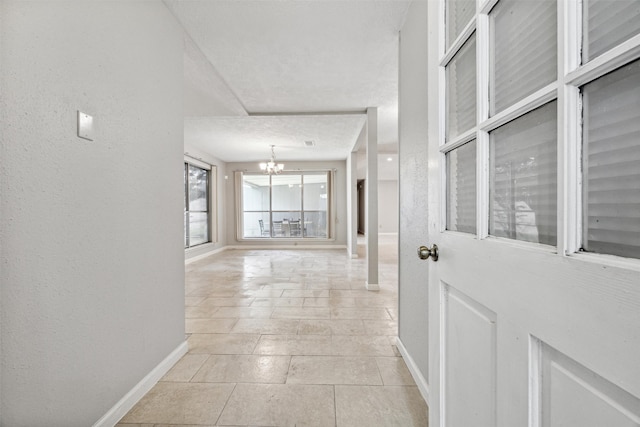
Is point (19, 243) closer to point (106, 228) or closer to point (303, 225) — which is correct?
point (106, 228)

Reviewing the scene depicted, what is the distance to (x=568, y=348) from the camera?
1.62ft

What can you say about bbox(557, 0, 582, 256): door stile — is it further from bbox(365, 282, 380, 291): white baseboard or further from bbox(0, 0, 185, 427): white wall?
bbox(365, 282, 380, 291): white baseboard

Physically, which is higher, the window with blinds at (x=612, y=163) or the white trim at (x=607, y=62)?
the white trim at (x=607, y=62)

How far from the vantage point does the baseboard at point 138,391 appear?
52.6 inches

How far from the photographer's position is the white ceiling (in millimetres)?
1945

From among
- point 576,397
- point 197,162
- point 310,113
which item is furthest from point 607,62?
point 197,162

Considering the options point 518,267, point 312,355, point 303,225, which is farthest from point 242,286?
point 303,225

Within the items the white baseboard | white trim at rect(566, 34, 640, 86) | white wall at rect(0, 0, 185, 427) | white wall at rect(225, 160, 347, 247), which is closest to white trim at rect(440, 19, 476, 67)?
white trim at rect(566, 34, 640, 86)

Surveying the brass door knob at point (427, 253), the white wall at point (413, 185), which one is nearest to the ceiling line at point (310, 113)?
the white wall at point (413, 185)

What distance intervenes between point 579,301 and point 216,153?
279 inches

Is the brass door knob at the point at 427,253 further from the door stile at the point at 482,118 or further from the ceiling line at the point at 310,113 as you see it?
the ceiling line at the point at 310,113

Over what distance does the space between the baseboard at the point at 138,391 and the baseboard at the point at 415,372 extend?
5.22 feet

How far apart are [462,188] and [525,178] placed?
27cm

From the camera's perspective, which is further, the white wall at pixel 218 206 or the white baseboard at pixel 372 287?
the white wall at pixel 218 206
